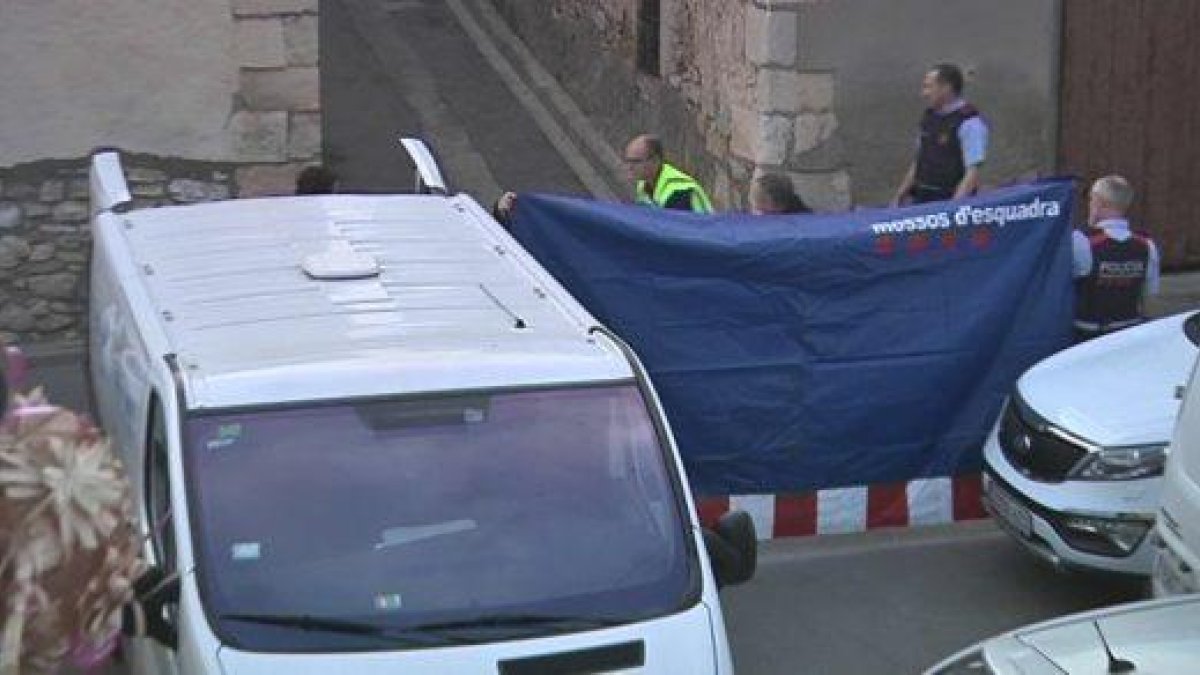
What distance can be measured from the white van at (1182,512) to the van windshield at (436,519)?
1981mm

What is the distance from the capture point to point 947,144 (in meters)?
11.6

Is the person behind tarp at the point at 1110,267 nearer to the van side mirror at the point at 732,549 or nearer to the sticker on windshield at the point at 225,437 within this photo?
the van side mirror at the point at 732,549

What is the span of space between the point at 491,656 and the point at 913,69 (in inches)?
341

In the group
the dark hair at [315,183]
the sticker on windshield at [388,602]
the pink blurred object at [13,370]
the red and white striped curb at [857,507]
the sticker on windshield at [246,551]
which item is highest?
the pink blurred object at [13,370]

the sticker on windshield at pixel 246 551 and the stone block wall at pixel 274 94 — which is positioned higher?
the stone block wall at pixel 274 94

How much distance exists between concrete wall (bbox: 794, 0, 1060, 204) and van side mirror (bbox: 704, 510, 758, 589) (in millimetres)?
7393

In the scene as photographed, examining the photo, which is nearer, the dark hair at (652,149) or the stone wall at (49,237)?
the dark hair at (652,149)

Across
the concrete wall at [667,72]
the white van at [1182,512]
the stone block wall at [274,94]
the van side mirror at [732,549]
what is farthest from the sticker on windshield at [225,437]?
the concrete wall at [667,72]

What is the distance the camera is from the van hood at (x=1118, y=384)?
26.3 feet

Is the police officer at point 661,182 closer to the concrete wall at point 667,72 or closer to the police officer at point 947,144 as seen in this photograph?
the police officer at point 947,144

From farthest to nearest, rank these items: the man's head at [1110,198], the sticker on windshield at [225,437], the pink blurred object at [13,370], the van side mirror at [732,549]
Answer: the man's head at [1110,198] → the van side mirror at [732,549] → the sticker on windshield at [225,437] → the pink blurred object at [13,370]

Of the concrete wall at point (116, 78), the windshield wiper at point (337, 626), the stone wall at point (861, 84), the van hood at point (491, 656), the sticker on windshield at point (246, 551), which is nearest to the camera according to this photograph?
the van hood at point (491, 656)

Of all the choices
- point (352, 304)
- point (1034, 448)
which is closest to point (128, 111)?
point (352, 304)

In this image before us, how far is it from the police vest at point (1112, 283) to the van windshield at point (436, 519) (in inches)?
167
